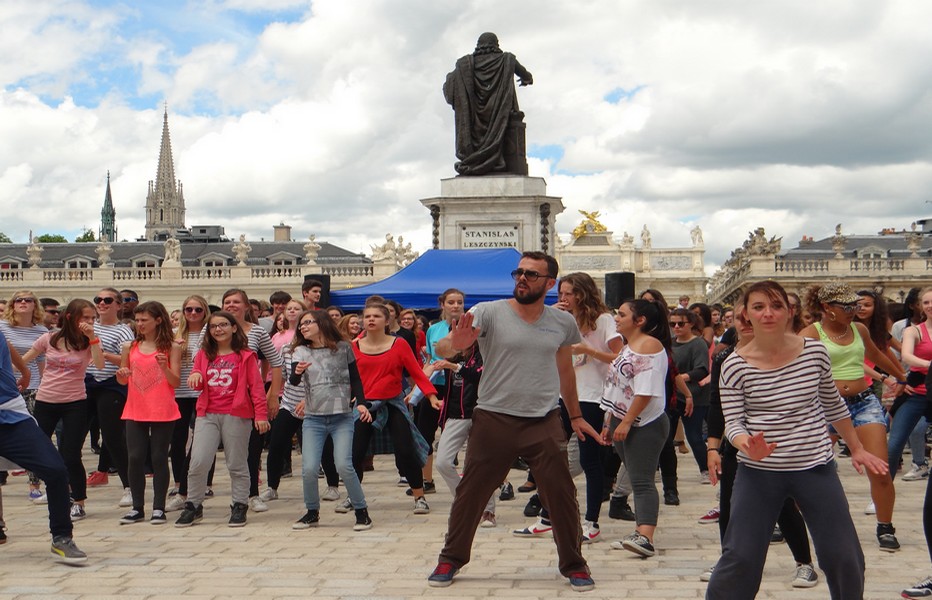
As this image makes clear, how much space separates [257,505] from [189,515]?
832mm

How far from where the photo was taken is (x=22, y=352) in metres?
9.70

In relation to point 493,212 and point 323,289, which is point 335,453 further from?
point 493,212

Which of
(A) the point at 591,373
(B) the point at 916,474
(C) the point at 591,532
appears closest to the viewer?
(C) the point at 591,532

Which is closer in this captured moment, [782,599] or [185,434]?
[782,599]

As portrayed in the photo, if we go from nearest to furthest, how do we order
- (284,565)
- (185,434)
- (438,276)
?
(284,565)
(185,434)
(438,276)

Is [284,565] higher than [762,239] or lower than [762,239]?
lower

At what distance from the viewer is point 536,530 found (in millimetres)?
7613

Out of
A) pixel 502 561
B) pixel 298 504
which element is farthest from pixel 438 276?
pixel 502 561

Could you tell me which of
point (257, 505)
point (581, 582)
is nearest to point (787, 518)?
point (581, 582)

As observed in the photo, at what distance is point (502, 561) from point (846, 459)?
7808 mm

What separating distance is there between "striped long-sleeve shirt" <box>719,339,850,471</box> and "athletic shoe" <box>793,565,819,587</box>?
1.50m

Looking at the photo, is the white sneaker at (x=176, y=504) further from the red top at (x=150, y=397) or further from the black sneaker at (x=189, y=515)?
the red top at (x=150, y=397)

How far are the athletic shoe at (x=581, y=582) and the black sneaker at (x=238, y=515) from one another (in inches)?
131

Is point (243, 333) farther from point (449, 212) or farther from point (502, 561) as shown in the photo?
point (449, 212)
